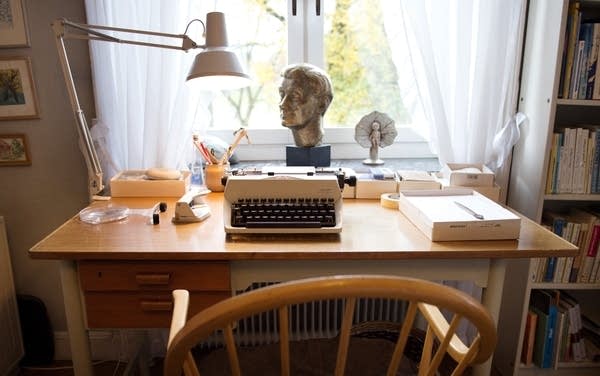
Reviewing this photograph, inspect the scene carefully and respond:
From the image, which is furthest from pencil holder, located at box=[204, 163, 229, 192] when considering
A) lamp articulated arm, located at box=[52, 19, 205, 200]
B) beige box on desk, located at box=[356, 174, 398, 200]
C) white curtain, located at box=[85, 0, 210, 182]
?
beige box on desk, located at box=[356, 174, 398, 200]

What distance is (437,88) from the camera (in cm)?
157

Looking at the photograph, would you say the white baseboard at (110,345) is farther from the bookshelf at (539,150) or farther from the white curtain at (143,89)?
the bookshelf at (539,150)

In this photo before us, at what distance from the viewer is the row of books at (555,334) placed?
162 centimetres

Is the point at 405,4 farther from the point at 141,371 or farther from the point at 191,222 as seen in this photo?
the point at 141,371

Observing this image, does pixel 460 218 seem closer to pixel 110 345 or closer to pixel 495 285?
pixel 495 285

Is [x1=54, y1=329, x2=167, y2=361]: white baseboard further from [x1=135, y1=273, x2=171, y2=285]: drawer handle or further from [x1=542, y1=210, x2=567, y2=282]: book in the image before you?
[x1=542, y1=210, x2=567, y2=282]: book

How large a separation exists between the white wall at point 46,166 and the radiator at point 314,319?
32.8 inches

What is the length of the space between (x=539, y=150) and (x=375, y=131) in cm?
58

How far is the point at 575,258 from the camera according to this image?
5.23 feet

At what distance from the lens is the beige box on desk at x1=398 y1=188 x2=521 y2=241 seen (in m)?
1.09

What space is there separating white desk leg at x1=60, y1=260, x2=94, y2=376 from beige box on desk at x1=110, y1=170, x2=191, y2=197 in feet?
1.47

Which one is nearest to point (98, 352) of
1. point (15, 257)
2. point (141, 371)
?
point (141, 371)

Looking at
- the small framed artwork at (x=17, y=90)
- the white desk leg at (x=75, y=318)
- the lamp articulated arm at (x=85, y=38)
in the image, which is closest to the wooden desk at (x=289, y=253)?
the white desk leg at (x=75, y=318)

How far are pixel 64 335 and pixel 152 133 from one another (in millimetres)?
1023
